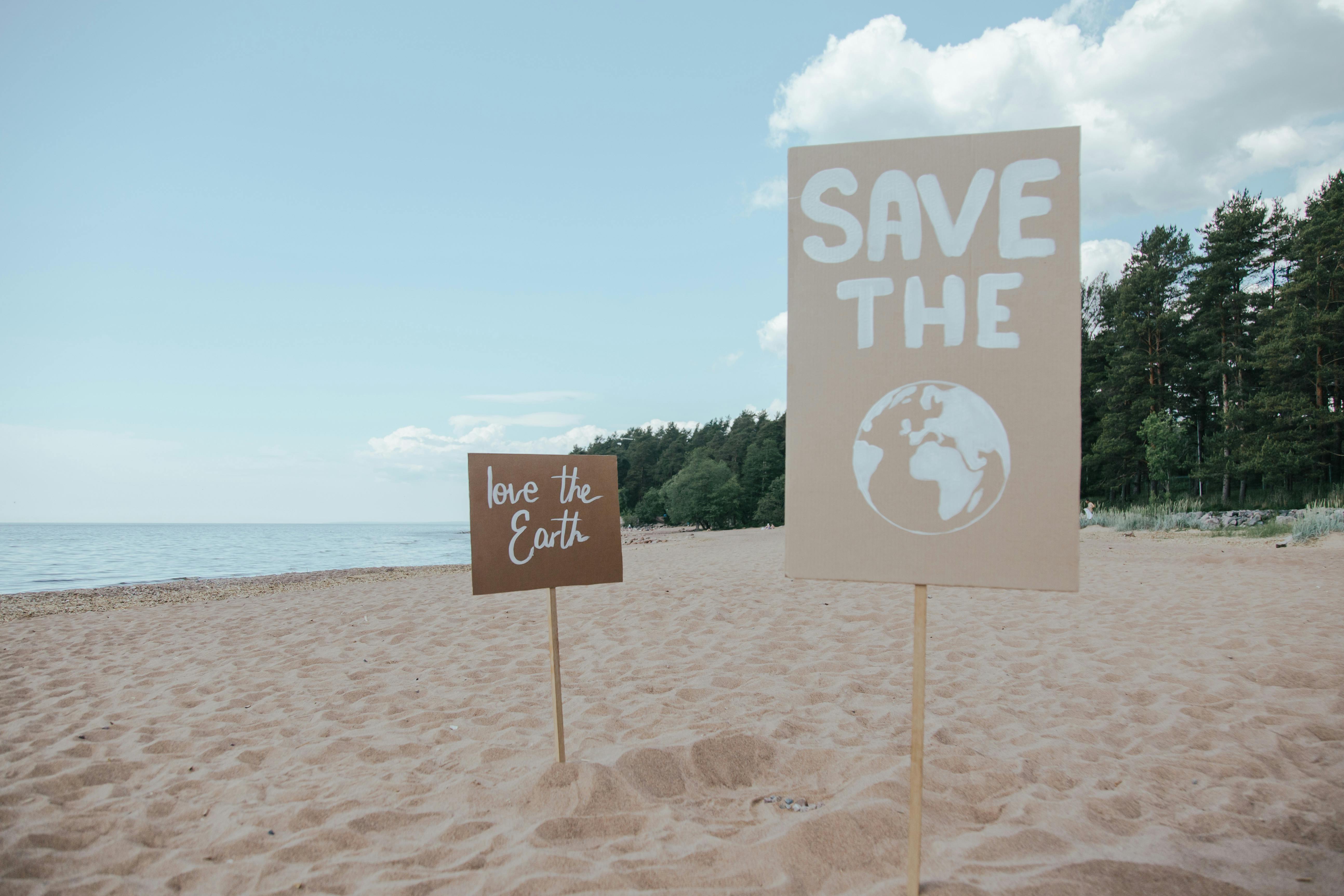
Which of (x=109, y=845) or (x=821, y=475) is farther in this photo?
(x=109, y=845)

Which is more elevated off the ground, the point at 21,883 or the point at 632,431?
the point at 632,431

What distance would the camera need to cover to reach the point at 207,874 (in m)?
2.12

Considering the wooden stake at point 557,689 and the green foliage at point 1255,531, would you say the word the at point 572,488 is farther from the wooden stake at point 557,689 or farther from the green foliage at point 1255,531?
the green foliage at point 1255,531

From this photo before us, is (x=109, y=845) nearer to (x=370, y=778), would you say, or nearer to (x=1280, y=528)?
(x=370, y=778)

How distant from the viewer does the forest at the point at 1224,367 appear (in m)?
21.4

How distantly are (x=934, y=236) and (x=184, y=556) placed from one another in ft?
96.2

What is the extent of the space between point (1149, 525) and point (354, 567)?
21.1 m

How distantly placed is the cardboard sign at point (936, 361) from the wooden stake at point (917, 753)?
13 cm

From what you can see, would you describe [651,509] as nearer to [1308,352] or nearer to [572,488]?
[1308,352]

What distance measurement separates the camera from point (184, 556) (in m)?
24.1

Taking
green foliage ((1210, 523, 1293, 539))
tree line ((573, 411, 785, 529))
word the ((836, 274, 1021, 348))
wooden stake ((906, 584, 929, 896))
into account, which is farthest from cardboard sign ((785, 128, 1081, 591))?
tree line ((573, 411, 785, 529))

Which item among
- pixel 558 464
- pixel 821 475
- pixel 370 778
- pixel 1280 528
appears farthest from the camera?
pixel 1280 528

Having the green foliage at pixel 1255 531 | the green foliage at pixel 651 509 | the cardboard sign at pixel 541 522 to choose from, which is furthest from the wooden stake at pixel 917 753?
the green foliage at pixel 651 509

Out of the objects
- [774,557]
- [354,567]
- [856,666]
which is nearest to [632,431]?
[354,567]
